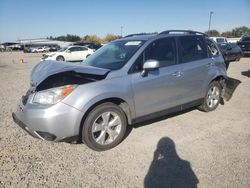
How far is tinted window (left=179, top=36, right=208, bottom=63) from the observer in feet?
17.0

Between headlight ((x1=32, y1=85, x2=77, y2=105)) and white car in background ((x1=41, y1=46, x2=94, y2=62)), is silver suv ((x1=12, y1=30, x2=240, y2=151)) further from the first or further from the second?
white car in background ((x1=41, y1=46, x2=94, y2=62))

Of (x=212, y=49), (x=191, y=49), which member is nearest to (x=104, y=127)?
(x=191, y=49)

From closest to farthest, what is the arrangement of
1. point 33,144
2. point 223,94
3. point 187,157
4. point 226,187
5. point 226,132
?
point 226,187 < point 187,157 < point 33,144 < point 226,132 < point 223,94

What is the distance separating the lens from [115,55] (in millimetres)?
4914

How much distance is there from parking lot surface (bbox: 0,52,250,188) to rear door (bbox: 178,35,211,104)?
0.64 meters

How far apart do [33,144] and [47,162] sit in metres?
0.72

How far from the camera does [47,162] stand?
148 inches

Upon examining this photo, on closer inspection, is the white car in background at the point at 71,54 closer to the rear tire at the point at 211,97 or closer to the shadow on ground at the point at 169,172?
the rear tire at the point at 211,97

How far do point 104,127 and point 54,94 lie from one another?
933mm

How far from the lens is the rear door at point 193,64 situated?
16.9 ft

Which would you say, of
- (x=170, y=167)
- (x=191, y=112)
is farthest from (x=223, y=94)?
(x=170, y=167)

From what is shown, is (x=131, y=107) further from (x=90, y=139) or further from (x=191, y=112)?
(x=191, y=112)

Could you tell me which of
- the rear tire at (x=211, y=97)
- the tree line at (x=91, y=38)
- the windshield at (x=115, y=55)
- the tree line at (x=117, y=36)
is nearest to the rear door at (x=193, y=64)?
the rear tire at (x=211, y=97)

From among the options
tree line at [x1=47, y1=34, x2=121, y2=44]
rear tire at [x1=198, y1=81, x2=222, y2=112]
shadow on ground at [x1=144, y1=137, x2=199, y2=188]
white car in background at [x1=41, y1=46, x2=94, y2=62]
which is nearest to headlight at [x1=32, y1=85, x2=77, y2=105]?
shadow on ground at [x1=144, y1=137, x2=199, y2=188]
